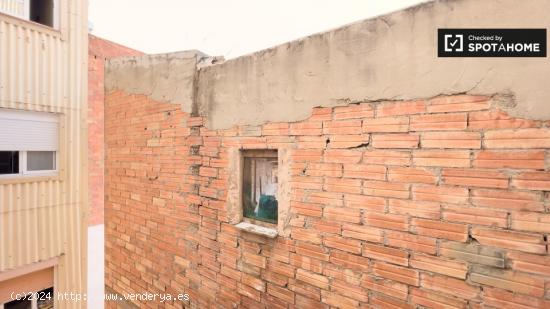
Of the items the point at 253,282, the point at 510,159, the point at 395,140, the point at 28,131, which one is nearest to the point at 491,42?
A: the point at 510,159

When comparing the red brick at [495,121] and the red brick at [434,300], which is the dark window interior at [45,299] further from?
the red brick at [495,121]

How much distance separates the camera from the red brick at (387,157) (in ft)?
7.84

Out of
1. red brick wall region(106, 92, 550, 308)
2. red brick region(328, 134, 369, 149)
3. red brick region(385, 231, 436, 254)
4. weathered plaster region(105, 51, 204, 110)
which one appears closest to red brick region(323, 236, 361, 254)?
red brick wall region(106, 92, 550, 308)

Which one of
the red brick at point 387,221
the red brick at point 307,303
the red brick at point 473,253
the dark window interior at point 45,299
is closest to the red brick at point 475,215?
the red brick at point 473,253

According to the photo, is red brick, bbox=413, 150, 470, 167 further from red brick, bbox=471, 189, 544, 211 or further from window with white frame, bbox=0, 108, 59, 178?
window with white frame, bbox=0, 108, 59, 178

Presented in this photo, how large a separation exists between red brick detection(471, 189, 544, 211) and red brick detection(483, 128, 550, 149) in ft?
1.07

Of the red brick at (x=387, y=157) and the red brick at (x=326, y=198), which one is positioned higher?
the red brick at (x=387, y=157)

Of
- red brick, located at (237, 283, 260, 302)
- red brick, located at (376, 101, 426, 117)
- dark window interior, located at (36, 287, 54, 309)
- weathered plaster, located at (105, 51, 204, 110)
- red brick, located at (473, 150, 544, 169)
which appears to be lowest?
dark window interior, located at (36, 287, 54, 309)

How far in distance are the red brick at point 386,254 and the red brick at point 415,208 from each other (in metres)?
0.34

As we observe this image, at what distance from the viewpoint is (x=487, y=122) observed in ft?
6.77

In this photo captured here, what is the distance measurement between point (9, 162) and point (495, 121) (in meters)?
6.13

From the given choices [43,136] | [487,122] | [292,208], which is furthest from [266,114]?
[43,136]

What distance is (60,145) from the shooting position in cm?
494

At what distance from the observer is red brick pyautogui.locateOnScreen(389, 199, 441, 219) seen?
2.27 metres
